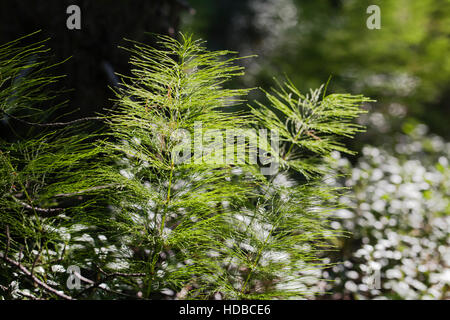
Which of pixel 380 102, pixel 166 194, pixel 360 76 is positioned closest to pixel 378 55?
pixel 360 76

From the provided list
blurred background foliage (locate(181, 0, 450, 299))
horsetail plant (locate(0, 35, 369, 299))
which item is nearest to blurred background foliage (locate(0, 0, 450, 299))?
blurred background foliage (locate(181, 0, 450, 299))

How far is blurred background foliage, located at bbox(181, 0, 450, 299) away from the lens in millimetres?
1878

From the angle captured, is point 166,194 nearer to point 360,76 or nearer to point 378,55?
point 360,76

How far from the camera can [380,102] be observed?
4.12m

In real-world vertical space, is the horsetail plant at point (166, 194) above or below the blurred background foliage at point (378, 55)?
below

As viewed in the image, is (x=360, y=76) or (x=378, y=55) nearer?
(x=360, y=76)

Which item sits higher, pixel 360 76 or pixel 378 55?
pixel 378 55

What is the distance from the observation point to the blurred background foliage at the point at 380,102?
6.16 feet

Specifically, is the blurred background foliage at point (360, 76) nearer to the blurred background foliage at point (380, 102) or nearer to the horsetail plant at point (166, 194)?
the blurred background foliage at point (380, 102)

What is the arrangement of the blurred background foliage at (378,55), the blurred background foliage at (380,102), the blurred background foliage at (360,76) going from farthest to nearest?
the blurred background foliage at (378,55)
the blurred background foliage at (380,102)
the blurred background foliage at (360,76)

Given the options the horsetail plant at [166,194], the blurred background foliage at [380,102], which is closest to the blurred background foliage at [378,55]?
the blurred background foliage at [380,102]
